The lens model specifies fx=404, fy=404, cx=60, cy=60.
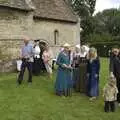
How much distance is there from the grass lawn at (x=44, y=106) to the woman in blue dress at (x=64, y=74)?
350mm

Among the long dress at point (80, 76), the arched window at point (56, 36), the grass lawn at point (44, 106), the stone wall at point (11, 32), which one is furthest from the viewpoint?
the arched window at point (56, 36)

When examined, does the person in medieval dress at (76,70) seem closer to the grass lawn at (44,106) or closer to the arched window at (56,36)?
the grass lawn at (44,106)

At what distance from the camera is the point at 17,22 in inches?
989

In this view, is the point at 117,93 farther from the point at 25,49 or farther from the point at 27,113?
the point at 25,49

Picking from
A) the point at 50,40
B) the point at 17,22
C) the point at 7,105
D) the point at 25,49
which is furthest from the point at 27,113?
the point at 50,40

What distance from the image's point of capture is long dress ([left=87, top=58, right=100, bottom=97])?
14.3 metres

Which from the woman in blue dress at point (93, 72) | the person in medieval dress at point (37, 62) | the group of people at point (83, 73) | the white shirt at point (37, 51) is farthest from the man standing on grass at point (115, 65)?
the person in medieval dress at point (37, 62)

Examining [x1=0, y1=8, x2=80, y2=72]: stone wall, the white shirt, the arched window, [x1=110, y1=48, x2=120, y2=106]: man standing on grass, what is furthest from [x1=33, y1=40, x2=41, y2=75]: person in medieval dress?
the arched window

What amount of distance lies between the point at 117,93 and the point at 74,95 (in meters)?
2.59

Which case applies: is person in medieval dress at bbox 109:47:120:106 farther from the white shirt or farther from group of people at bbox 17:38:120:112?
the white shirt

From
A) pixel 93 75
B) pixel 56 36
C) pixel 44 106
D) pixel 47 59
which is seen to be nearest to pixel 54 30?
pixel 56 36

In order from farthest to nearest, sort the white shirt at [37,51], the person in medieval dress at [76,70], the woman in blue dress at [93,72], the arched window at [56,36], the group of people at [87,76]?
the arched window at [56,36], the white shirt at [37,51], the person in medieval dress at [76,70], the woman in blue dress at [93,72], the group of people at [87,76]

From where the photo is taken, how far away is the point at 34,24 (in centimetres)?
3350

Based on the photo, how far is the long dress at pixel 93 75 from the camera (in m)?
14.3
